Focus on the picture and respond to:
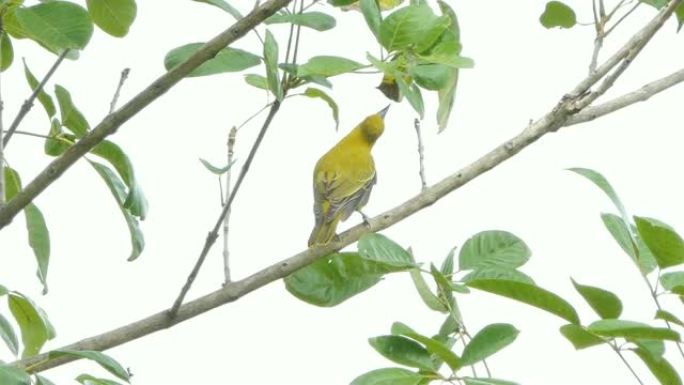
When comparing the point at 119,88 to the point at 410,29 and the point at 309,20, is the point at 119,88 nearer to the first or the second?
the point at 309,20

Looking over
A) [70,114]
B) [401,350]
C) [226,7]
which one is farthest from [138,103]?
[401,350]

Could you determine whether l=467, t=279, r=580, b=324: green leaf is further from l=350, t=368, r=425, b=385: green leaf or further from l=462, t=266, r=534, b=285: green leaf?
l=350, t=368, r=425, b=385: green leaf

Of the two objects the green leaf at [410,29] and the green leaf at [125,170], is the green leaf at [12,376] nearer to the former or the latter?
the green leaf at [125,170]

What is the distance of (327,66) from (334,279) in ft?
1.14

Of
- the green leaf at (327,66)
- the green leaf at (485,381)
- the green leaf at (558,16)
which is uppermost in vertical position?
the green leaf at (558,16)

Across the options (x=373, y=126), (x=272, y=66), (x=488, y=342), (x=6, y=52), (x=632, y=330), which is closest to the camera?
(x=632, y=330)

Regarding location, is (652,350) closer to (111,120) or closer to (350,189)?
(111,120)

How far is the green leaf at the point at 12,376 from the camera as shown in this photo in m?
1.53

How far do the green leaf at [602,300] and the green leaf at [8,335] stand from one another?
930 mm

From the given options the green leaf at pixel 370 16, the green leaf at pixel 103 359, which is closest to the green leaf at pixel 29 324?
the green leaf at pixel 103 359

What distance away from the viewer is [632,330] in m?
1.42

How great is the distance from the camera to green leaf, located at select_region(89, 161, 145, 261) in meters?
1.98

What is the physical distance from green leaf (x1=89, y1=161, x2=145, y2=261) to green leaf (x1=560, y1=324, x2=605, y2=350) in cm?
80

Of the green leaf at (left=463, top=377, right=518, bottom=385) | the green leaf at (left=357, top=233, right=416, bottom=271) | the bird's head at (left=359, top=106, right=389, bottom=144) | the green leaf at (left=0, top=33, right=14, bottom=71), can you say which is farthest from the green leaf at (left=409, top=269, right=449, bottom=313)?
the bird's head at (left=359, top=106, right=389, bottom=144)
